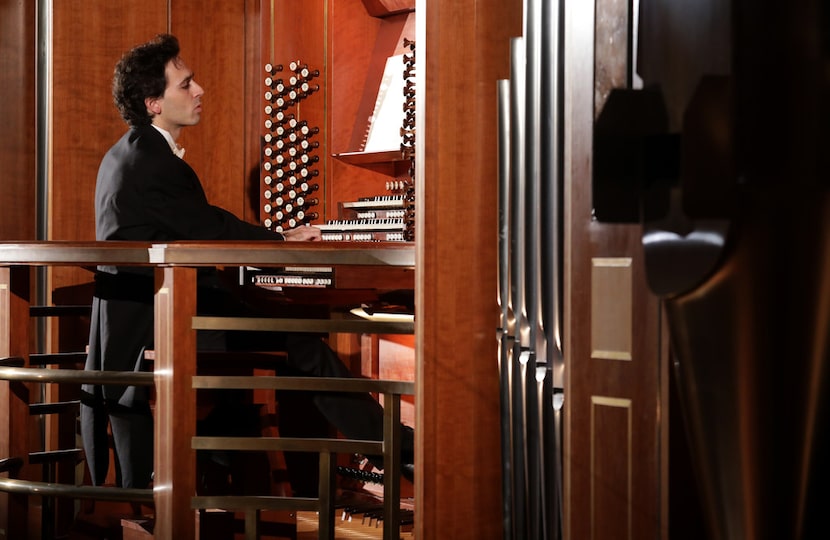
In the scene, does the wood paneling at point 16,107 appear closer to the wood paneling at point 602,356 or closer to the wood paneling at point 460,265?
the wood paneling at point 460,265

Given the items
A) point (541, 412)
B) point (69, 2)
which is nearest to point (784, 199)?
point (541, 412)

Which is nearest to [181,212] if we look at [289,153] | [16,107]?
[289,153]

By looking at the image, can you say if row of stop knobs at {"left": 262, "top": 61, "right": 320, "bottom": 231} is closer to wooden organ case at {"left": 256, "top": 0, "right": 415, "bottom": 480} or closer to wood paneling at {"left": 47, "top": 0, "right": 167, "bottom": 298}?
wooden organ case at {"left": 256, "top": 0, "right": 415, "bottom": 480}

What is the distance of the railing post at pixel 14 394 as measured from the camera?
348 cm

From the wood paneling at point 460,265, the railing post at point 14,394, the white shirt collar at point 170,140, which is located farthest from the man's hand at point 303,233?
the wood paneling at point 460,265

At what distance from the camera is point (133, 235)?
3.84 m

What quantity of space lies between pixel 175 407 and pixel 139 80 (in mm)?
1977

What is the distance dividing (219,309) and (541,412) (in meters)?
1.82

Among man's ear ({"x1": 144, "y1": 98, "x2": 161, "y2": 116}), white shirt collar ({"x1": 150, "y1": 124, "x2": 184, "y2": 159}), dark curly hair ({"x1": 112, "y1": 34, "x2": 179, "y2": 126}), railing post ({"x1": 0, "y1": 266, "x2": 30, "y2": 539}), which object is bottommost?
railing post ({"x1": 0, "y1": 266, "x2": 30, "y2": 539})

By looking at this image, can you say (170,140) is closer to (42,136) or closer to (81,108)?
(81,108)

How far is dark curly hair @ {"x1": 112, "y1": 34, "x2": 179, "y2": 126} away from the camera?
4.33m

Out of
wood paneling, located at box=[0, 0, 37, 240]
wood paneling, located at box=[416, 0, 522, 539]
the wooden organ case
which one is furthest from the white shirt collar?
wood paneling, located at box=[416, 0, 522, 539]

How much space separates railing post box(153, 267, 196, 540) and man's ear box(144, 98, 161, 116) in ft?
5.25

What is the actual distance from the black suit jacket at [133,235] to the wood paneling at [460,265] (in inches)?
56.6
